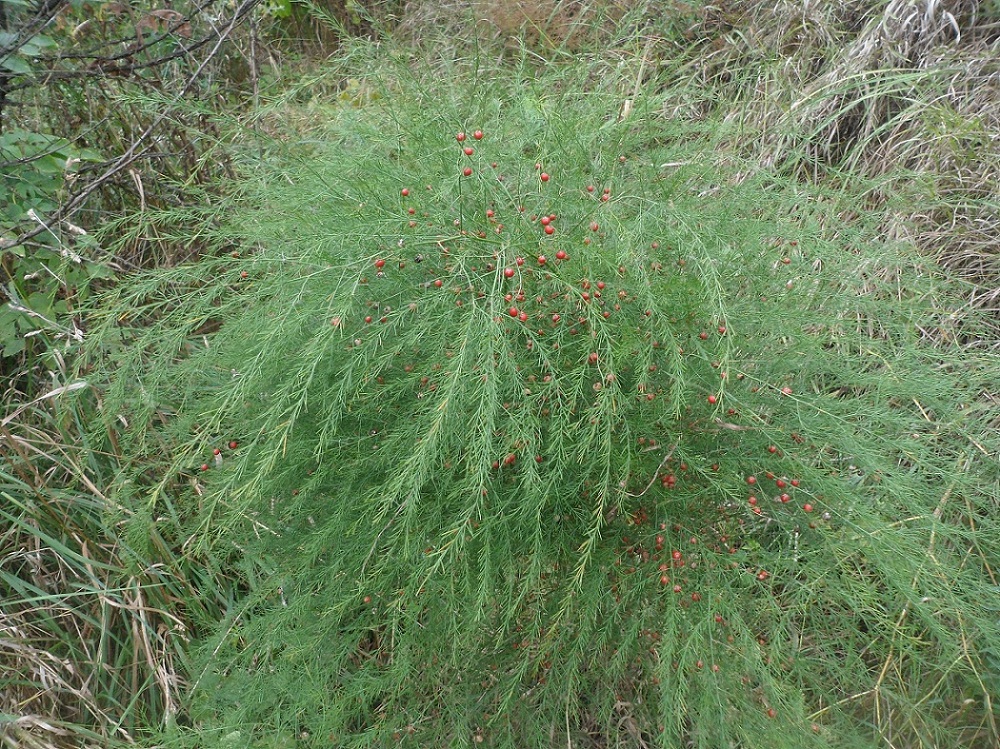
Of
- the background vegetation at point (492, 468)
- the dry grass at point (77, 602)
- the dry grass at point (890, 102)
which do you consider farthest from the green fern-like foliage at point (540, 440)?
the dry grass at point (890, 102)

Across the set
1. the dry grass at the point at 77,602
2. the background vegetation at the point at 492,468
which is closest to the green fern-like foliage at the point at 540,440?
the background vegetation at the point at 492,468

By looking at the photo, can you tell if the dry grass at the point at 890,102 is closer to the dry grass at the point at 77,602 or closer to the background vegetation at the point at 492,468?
the background vegetation at the point at 492,468

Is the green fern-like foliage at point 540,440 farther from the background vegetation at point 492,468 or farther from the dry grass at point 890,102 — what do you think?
the dry grass at point 890,102

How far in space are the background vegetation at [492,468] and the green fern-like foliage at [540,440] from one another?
0.04ft

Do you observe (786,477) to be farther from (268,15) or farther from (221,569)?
(268,15)

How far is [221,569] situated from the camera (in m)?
A: 2.59

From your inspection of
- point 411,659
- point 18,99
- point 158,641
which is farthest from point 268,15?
point 411,659

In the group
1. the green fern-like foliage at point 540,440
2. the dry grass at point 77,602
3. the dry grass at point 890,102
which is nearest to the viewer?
the green fern-like foliage at point 540,440

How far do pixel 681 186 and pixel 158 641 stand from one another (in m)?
1.91

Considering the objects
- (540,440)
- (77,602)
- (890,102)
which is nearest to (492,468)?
(540,440)

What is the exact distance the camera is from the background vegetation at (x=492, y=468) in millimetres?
1684

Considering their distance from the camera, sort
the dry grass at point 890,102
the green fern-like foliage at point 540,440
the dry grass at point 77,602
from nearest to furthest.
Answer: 1. the green fern-like foliage at point 540,440
2. the dry grass at point 77,602
3. the dry grass at point 890,102

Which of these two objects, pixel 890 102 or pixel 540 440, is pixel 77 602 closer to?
pixel 540 440

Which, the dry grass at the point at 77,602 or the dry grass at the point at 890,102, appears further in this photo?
the dry grass at the point at 890,102
